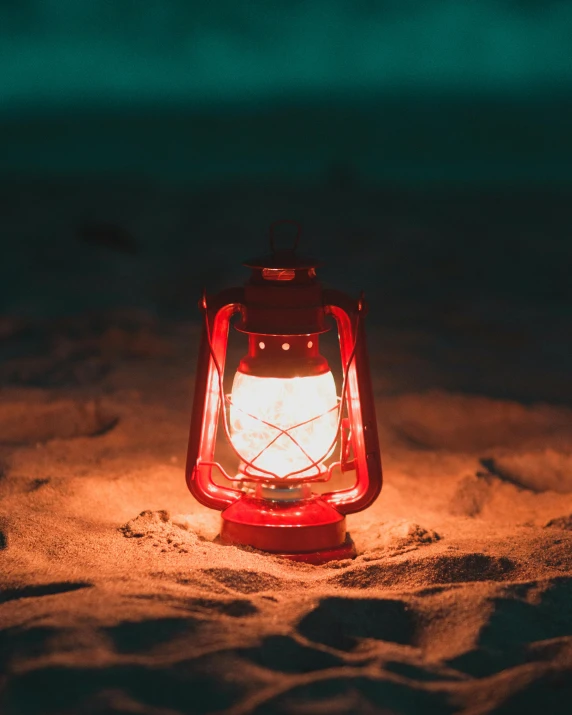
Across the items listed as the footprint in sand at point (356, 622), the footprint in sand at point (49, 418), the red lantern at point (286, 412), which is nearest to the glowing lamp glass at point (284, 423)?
the red lantern at point (286, 412)

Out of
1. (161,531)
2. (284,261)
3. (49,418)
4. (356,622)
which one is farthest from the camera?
(49,418)

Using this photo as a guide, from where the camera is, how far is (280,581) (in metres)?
2.32

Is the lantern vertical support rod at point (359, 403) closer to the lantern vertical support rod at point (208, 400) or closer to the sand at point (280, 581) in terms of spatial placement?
the sand at point (280, 581)

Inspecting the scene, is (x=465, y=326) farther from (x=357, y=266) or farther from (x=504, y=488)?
(x=504, y=488)

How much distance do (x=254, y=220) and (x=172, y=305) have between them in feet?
9.32

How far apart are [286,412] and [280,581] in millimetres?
493

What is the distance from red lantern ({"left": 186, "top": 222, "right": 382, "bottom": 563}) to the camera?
2.58 m

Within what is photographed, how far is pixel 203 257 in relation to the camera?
726cm

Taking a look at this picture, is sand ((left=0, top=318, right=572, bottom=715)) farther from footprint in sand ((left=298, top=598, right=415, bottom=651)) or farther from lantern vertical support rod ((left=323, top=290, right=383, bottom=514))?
lantern vertical support rod ((left=323, top=290, right=383, bottom=514))

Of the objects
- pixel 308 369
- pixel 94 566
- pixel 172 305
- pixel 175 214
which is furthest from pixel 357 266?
pixel 94 566

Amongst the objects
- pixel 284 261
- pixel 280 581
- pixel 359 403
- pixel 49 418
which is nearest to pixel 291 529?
pixel 280 581

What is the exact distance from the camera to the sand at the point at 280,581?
5.89ft

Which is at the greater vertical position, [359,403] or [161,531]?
[359,403]

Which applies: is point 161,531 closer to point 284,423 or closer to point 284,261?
point 284,423
